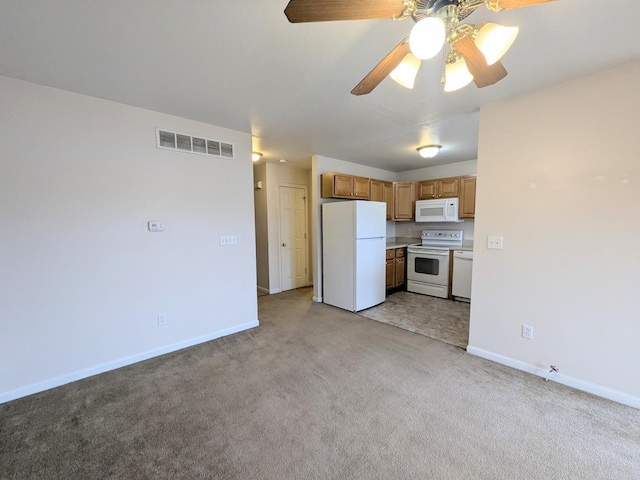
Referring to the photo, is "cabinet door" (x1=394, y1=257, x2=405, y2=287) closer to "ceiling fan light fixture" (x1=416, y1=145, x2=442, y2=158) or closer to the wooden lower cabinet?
the wooden lower cabinet

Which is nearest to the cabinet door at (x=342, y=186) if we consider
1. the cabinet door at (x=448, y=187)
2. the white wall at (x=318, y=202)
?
the white wall at (x=318, y=202)

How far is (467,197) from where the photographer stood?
4676 millimetres

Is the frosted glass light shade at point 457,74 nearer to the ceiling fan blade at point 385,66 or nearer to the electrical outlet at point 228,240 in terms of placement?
the ceiling fan blade at point 385,66

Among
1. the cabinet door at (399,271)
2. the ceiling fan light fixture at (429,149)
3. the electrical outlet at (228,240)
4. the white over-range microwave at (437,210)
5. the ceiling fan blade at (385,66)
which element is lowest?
the cabinet door at (399,271)

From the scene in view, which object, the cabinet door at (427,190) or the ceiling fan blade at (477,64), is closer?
the ceiling fan blade at (477,64)

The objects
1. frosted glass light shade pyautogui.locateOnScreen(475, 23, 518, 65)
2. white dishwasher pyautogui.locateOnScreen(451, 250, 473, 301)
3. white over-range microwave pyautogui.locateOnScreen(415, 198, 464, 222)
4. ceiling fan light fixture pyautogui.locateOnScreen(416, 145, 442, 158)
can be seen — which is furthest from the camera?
white over-range microwave pyautogui.locateOnScreen(415, 198, 464, 222)

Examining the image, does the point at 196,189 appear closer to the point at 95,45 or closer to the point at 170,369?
the point at 95,45

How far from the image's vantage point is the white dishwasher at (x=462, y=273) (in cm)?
436

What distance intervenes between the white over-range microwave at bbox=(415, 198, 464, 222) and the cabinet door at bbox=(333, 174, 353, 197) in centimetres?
155

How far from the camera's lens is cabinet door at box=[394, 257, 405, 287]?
16.8 feet

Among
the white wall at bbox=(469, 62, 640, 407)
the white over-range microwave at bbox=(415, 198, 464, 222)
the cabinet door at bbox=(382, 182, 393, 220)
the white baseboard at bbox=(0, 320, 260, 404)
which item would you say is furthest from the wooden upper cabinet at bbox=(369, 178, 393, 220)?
the white baseboard at bbox=(0, 320, 260, 404)

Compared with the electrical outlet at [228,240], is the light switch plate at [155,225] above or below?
above

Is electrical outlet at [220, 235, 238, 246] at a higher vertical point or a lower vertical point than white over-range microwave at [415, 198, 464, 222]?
lower

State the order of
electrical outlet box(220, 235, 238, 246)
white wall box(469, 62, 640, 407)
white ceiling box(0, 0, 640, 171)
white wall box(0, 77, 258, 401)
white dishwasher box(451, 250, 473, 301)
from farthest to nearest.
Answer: white dishwasher box(451, 250, 473, 301) → electrical outlet box(220, 235, 238, 246) → white wall box(0, 77, 258, 401) → white wall box(469, 62, 640, 407) → white ceiling box(0, 0, 640, 171)
